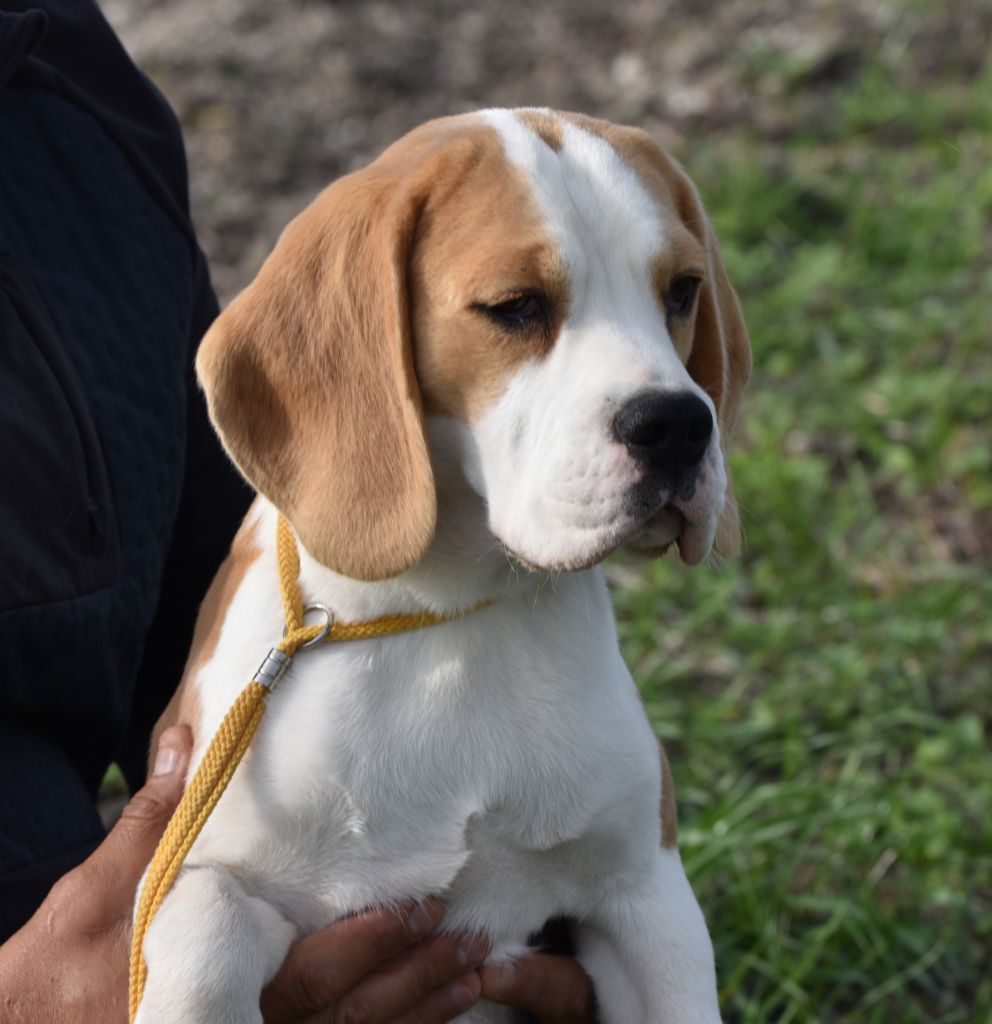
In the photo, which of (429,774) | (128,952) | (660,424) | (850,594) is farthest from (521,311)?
(850,594)

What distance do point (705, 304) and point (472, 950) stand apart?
0.99 meters

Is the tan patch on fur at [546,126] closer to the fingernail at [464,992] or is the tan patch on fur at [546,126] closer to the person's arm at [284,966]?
the person's arm at [284,966]

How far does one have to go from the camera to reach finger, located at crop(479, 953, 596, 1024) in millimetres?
2146

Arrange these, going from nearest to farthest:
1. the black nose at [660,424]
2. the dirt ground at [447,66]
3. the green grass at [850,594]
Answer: the black nose at [660,424]
the green grass at [850,594]
the dirt ground at [447,66]

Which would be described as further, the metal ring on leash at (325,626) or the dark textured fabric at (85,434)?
the dark textured fabric at (85,434)

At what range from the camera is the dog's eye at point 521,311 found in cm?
198

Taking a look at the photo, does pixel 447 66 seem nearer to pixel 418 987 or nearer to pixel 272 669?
pixel 272 669

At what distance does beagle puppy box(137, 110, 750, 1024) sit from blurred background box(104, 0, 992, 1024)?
78cm

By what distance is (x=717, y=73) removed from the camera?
6.20m

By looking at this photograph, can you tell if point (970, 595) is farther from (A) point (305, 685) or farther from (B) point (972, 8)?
(B) point (972, 8)

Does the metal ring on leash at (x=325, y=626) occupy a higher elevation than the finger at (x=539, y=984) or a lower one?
higher

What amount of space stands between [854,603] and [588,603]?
6.54ft

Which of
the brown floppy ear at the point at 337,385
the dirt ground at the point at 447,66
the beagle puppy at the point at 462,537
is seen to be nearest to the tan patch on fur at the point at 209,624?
the beagle puppy at the point at 462,537

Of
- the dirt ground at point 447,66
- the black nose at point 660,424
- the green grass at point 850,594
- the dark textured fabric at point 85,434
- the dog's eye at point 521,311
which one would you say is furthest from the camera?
the dirt ground at point 447,66
